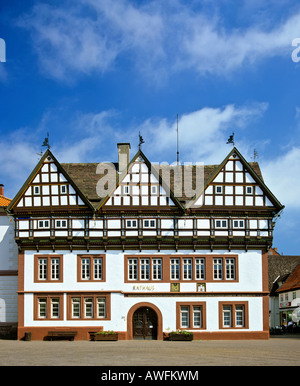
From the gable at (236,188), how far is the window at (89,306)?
29.4ft

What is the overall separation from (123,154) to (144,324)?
12.9 m

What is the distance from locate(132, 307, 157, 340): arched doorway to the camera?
38281mm

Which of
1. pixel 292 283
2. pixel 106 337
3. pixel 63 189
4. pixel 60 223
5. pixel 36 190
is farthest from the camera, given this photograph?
pixel 292 283

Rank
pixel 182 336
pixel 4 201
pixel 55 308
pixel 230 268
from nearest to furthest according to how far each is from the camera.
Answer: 1. pixel 182 336
2. pixel 55 308
3. pixel 230 268
4. pixel 4 201

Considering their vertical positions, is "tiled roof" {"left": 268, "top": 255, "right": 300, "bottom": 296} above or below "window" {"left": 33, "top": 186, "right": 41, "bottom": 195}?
below

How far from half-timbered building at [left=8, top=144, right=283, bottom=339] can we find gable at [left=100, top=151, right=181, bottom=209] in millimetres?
66

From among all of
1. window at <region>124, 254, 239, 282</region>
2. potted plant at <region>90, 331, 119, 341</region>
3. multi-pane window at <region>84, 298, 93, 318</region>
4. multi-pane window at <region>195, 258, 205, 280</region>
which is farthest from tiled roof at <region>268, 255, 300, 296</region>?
potted plant at <region>90, 331, 119, 341</region>

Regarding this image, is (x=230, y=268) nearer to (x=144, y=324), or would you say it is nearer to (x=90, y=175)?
(x=144, y=324)

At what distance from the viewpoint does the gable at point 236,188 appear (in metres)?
39.0

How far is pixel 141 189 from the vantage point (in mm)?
38875

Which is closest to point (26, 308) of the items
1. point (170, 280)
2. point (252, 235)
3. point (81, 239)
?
point (81, 239)

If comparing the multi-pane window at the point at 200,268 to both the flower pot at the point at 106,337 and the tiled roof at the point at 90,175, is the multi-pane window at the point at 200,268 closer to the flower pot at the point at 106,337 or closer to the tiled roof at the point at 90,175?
the tiled roof at the point at 90,175

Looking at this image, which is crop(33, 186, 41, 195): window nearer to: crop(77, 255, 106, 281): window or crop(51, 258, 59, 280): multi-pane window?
crop(51, 258, 59, 280): multi-pane window

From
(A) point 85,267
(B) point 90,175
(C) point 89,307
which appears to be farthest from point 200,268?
(B) point 90,175
